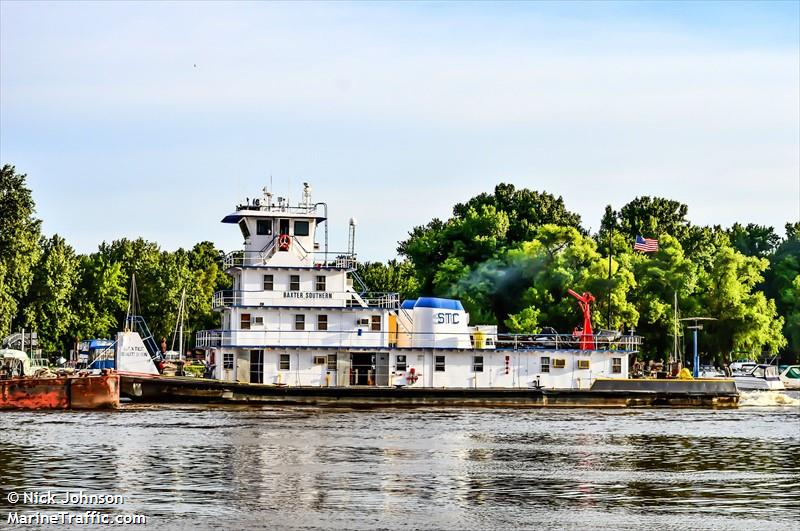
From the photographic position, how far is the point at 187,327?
12400 centimetres

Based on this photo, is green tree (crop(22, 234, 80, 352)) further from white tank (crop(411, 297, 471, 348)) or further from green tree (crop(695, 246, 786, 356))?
green tree (crop(695, 246, 786, 356))

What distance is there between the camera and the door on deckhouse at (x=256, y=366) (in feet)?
206

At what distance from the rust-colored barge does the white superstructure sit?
5932 millimetres

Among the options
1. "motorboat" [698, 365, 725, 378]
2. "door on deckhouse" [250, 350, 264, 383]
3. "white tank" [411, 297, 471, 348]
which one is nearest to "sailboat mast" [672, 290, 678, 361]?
"motorboat" [698, 365, 725, 378]

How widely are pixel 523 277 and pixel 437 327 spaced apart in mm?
31566

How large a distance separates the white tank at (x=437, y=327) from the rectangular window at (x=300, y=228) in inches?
259

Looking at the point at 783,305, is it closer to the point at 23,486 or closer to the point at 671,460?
the point at 671,460

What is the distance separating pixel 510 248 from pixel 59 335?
3620 centimetres

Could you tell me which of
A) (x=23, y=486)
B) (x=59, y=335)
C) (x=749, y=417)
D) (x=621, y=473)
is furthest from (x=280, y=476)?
(x=59, y=335)

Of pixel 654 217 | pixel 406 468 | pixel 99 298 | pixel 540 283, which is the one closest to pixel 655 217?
pixel 654 217

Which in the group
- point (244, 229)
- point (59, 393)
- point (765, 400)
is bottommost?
point (765, 400)

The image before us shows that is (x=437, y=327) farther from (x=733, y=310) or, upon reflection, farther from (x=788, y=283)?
(x=788, y=283)

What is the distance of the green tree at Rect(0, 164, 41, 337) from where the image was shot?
8638cm

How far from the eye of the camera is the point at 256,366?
6300cm
